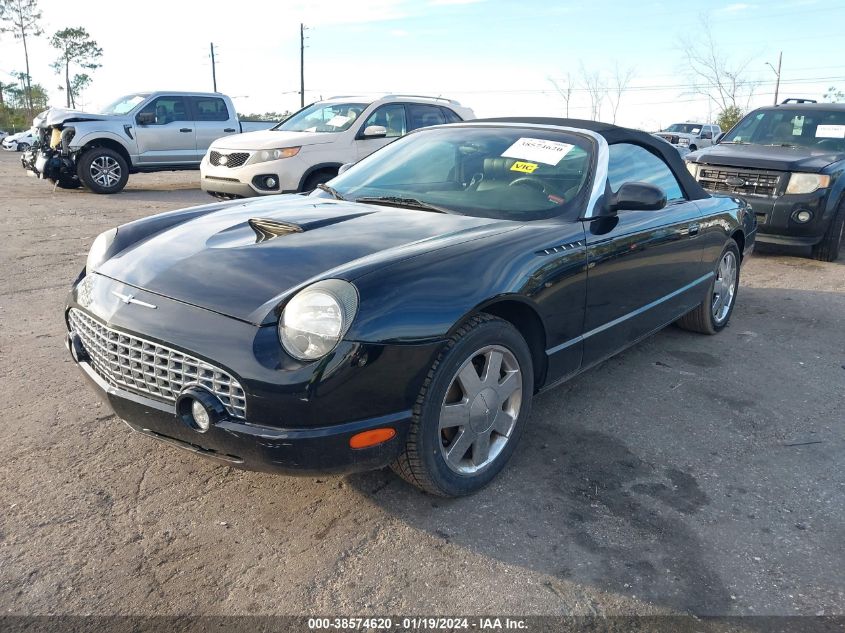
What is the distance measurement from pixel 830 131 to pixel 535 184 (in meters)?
6.54

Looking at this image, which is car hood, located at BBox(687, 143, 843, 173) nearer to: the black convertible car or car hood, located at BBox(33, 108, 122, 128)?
the black convertible car

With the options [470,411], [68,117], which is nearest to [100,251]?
[470,411]

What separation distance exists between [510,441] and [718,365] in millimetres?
2178

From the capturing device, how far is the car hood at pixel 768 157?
748 cm

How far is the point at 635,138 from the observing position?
408cm

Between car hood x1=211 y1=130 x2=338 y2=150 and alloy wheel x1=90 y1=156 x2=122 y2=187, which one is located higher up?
car hood x1=211 y1=130 x2=338 y2=150

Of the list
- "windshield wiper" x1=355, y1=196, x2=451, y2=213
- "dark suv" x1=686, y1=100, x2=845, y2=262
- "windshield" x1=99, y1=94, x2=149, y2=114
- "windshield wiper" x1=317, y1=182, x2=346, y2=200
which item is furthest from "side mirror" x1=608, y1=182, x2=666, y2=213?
"windshield" x1=99, y1=94, x2=149, y2=114

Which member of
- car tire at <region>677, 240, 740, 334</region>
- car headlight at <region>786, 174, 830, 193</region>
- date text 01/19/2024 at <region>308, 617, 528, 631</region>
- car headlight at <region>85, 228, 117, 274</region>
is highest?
car headlight at <region>786, 174, 830, 193</region>

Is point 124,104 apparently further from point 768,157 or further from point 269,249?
point 269,249

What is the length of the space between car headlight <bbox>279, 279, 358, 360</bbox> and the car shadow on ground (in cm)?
81

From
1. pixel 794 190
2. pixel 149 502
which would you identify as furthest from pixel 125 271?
pixel 794 190

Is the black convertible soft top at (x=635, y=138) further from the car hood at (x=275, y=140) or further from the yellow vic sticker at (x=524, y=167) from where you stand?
the car hood at (x=275, y=140)

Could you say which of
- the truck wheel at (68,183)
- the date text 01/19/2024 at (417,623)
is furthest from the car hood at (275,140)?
the date text 01/19/2024 at (417,623)

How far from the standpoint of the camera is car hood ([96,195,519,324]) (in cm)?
249
